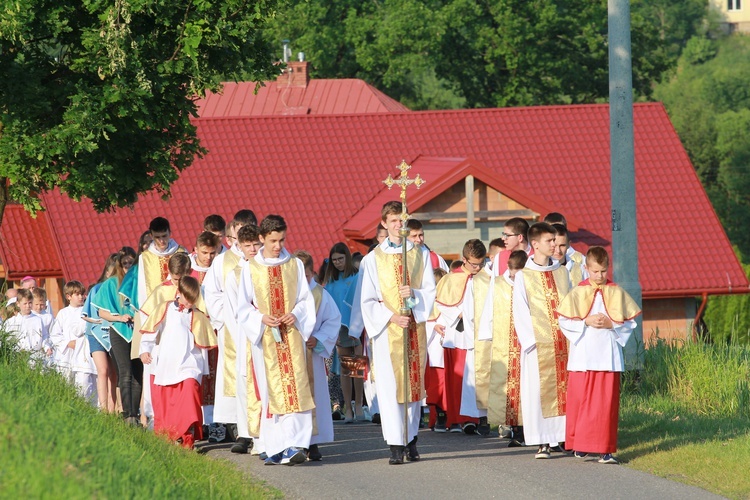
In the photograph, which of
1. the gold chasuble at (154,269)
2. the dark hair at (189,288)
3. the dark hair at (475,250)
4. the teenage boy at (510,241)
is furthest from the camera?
the dark hair at (475,250)

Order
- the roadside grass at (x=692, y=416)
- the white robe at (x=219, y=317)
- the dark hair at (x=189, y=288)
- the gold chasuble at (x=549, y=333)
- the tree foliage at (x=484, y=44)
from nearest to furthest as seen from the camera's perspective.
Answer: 1. the roadside grass at (x=692, y=416)
2. the gold chasuble at (x=549, y=333)
3. the dark hair at (x=189, y=288)
4. the white robe at (x=219, y=317)
5. the tree foliage at (x=484, y=44)

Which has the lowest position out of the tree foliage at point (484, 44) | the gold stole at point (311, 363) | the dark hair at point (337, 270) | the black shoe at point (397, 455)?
the black shoe at point (397, 455)

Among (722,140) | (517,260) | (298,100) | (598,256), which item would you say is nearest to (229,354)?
(517,260)

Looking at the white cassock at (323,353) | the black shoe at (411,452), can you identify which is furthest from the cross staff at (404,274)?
the white cassock at (323,353)

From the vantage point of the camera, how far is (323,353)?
11.3 m

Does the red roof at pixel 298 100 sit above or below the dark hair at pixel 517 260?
above

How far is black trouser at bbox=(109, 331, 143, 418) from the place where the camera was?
522 inches

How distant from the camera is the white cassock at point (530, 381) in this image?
37.0 feet

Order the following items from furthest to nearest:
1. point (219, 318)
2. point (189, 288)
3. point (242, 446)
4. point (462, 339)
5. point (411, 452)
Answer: point (462, 339) → point (219, 318) → point (189, 288) → point (242, 446) → point (411, 452)

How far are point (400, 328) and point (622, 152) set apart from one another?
4488mm

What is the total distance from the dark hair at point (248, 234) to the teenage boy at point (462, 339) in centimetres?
269

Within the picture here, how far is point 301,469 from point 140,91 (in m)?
4.11

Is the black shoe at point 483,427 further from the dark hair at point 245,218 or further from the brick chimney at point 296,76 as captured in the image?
the brick chimney at point 296,76

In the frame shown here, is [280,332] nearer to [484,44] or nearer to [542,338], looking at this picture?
[542,338]
